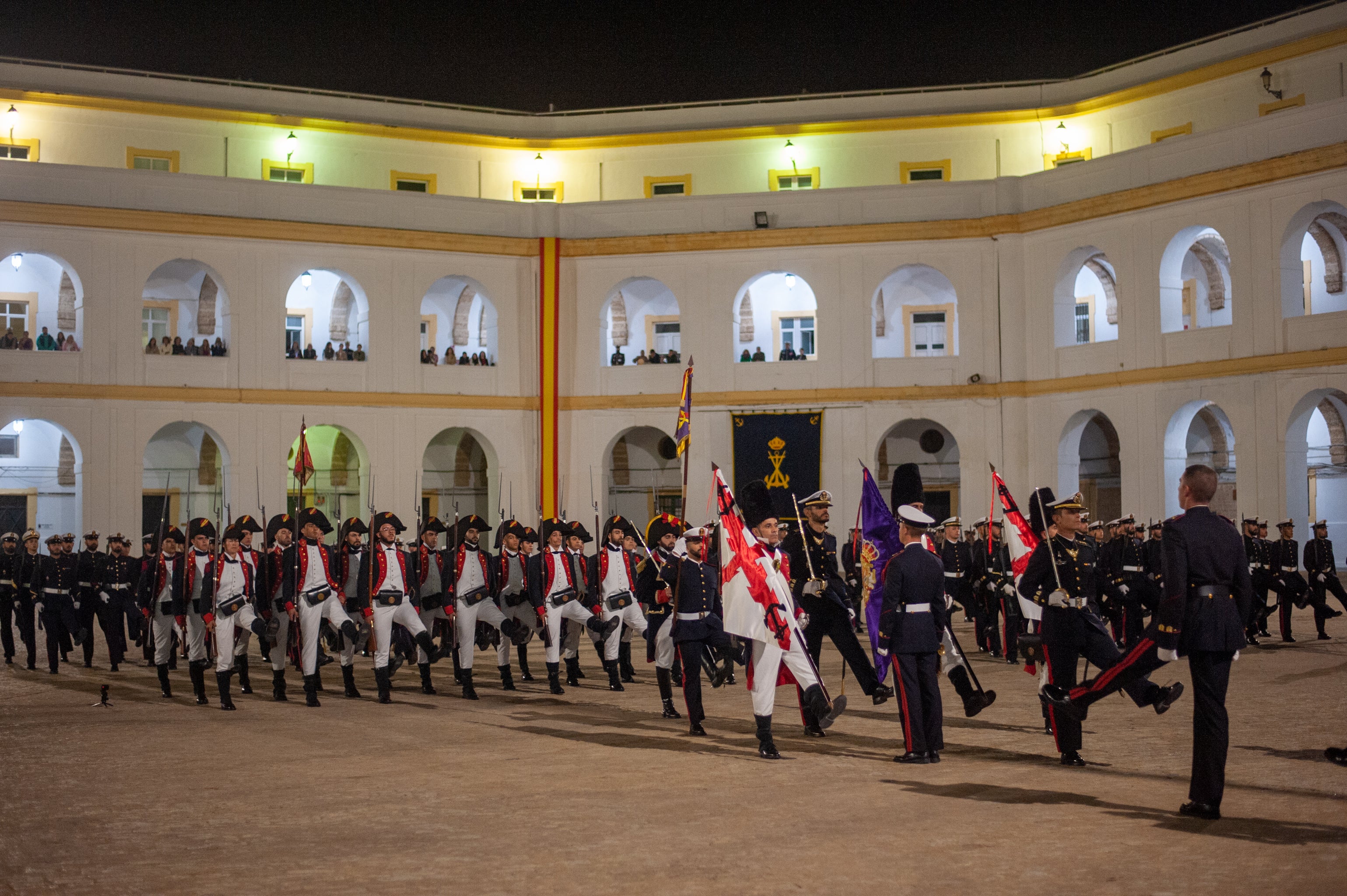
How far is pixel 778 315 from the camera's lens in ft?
111

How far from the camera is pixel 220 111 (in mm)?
31938

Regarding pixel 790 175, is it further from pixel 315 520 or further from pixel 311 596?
pixel 311 596

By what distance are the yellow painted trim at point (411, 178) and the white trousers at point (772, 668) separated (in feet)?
82.5

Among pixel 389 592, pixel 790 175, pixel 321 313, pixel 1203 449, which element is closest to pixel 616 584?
pixel 389 592

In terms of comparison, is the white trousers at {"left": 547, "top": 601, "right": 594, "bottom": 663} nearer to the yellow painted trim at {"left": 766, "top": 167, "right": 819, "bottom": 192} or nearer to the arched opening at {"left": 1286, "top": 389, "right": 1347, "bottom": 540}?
the arched opening at {"left": 1286, "top": 389, "right": 1347, "bottom": 540}

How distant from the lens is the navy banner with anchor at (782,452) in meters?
29.5

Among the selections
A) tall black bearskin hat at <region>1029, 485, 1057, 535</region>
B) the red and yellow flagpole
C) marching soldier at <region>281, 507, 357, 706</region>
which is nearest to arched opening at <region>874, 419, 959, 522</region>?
the red and yellow flagpole

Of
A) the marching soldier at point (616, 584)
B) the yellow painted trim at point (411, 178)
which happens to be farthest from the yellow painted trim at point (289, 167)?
the marching soldier at point (616, 584)

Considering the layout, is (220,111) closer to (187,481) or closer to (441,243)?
(441,243)

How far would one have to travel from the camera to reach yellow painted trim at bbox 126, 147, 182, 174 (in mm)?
31312

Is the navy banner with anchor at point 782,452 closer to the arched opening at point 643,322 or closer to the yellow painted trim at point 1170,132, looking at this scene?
the arched opening at point 643,322

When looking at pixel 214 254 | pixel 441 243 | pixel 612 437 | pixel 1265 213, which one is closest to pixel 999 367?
pixel 1265 213

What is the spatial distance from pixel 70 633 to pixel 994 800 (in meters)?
14.3

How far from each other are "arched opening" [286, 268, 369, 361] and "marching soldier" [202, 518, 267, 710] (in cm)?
2019
